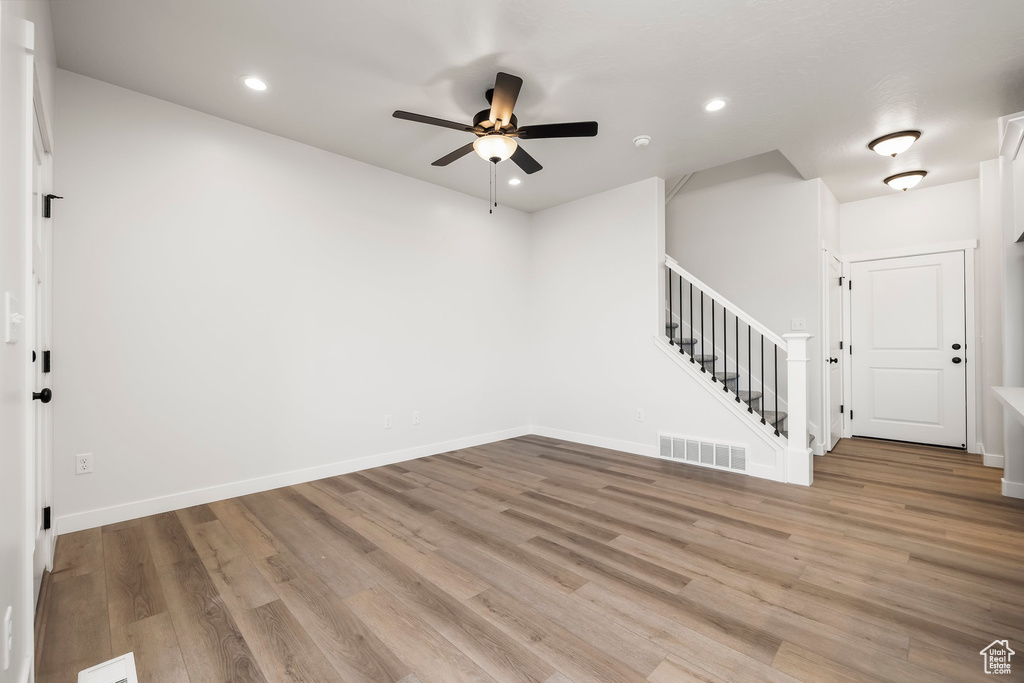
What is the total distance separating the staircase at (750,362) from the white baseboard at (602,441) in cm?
93

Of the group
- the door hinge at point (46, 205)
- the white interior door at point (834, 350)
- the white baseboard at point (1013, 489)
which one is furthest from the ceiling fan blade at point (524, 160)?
the white baseboard at point (1013, 489)

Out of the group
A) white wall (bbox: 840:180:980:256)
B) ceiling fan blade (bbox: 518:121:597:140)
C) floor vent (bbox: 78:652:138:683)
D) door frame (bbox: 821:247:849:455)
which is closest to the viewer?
floor vent (bbox: 78:652:138:683)

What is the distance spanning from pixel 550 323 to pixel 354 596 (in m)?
3.93

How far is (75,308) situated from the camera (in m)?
2.79

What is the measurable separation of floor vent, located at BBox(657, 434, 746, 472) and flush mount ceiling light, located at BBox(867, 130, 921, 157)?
8.89ft

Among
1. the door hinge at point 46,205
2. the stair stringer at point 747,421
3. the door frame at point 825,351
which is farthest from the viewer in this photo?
the door frame at point 825,351

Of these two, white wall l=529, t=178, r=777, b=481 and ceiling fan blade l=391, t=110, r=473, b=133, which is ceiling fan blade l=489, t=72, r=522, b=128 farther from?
white wall l=529, t=178, r=777, b=481

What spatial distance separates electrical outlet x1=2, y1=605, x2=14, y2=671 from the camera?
115cm

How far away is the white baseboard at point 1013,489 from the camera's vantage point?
10.8ft

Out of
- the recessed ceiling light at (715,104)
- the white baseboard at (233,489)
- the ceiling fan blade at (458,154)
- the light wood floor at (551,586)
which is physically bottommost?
the light wood floor at (551,586)

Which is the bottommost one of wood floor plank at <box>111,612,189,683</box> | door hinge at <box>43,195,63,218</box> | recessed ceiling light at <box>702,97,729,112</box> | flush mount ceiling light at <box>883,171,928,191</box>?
wood floor plank at <box>111,612,189,683</box>

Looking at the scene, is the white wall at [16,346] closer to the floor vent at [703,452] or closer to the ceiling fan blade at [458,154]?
the ceiling fan blade at [458,154]

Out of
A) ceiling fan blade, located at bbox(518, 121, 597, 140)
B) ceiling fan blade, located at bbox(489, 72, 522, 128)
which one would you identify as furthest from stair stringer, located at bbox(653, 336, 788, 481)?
ceiling fan blade, located at bbox(489, 72, 522, 128)

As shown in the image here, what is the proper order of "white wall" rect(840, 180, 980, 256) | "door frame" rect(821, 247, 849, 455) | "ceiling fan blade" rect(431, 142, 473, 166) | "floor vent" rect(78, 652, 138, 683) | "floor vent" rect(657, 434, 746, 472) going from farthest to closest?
"white wall" rect(840, 180, 980, 256) → "door frame" rect(821, 247, 849, 455) → "floor vent" rect(657, 434, 746, 472) → "ceiling fan blade" rect(431, 142, 473, 166) → "floor vent" rect(78, 652, 138, 683)
